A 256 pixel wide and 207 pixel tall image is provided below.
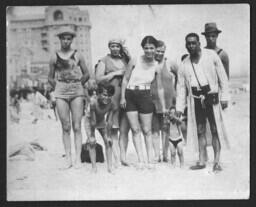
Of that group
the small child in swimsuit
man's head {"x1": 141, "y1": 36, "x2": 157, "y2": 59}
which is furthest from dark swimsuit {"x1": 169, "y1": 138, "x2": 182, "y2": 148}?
man's head {"x1": 141, "y1": 36, "x2": 157, "y2": 59}

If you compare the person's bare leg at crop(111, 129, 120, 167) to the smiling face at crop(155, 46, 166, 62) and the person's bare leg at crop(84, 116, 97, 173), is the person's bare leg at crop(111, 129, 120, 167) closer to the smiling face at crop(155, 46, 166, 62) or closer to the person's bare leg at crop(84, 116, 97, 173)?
the person's bare leg at crop(84, 116, 97, 173)

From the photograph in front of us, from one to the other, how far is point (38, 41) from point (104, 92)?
837 mm

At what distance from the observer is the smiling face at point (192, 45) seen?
12.4 ft

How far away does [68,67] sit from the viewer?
376cm

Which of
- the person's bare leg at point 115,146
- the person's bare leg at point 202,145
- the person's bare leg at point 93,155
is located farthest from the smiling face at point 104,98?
the person's bare leg at point 202,145

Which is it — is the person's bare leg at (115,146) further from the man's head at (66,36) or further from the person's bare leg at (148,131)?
the man's head at (66,36)

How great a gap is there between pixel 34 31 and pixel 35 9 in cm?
21

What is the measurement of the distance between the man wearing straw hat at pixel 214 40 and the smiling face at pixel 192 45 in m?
0.11

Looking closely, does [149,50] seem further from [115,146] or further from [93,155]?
[93,155]

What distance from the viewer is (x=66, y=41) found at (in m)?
3.79

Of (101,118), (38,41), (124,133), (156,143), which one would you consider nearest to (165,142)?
(156,143)

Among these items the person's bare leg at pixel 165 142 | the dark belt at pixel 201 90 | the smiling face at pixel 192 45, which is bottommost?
the person's bare leg at pixel 165 142

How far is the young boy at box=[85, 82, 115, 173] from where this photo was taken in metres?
3.73

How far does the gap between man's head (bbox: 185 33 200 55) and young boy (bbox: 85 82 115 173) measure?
2.74 ft
